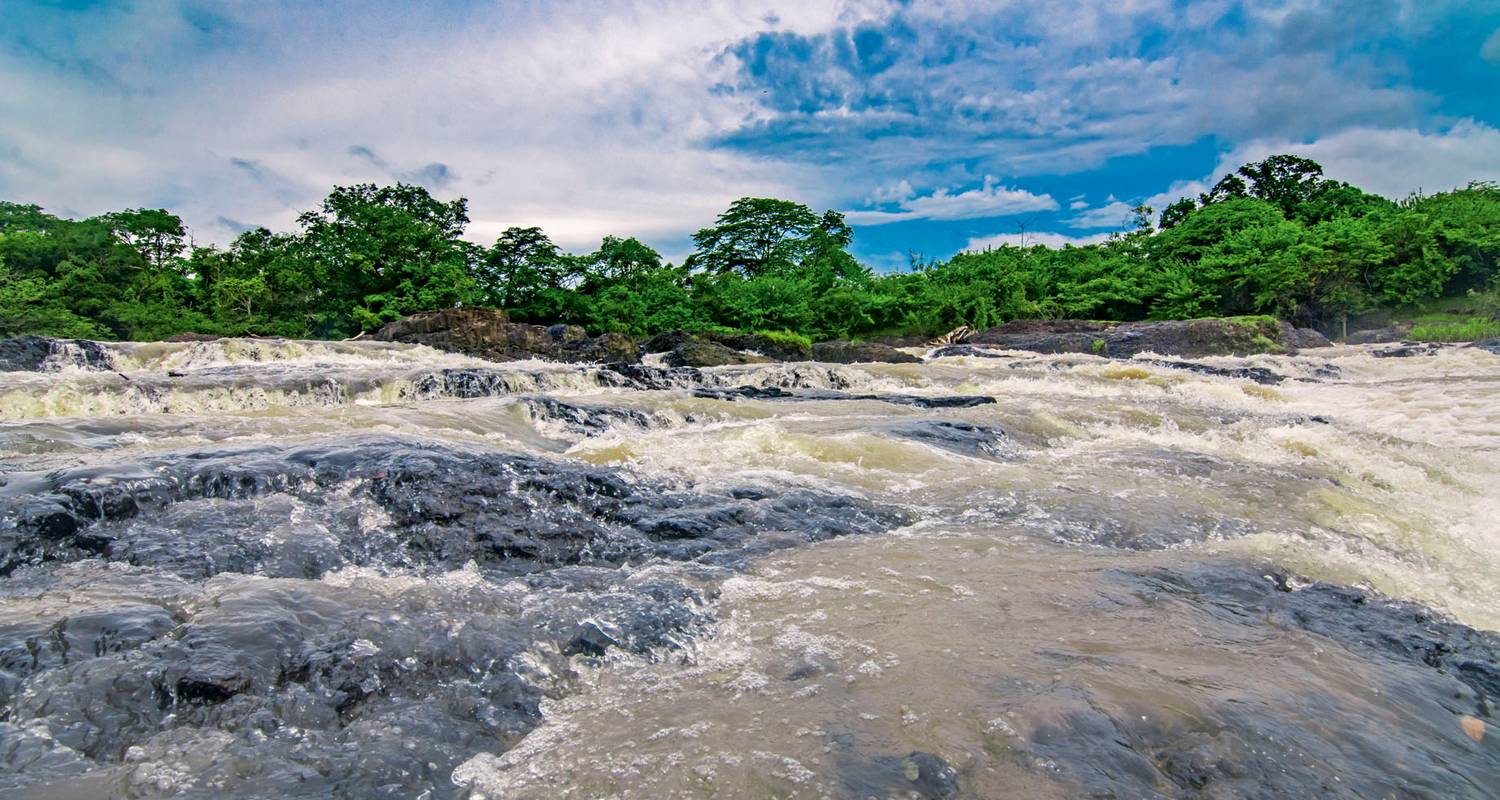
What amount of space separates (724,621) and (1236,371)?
16.8 metres

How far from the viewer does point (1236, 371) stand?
1529 cm

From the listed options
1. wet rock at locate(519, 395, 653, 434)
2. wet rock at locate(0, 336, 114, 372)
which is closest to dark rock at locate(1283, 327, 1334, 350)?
wet rock at locate(519, 395, 653, 434)

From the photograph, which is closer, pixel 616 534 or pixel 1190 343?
pixel 616 534

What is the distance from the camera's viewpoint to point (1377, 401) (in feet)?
36.1

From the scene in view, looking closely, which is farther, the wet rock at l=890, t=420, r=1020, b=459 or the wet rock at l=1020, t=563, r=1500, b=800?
the wet rock at l=890, t=420, r=1020, b=459

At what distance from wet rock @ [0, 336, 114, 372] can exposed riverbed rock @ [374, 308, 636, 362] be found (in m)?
8.43

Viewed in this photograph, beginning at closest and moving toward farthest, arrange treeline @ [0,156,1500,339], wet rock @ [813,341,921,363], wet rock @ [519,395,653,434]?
wet rock @ [519,395,653,434] < wet rock @ [813,341,921,363] < treeline @ [0,156,1500,339]

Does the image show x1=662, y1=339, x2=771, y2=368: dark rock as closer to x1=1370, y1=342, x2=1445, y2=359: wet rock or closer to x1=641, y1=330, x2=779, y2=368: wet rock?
x1=641, y1=330, x2=779, y2=368: wet rock

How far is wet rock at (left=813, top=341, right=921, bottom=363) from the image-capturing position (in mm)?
21609

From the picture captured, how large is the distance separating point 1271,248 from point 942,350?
17.0 meters

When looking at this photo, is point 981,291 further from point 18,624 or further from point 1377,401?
point 18,624

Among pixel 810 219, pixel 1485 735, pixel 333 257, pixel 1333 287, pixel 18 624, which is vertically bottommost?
pixel 1485 735

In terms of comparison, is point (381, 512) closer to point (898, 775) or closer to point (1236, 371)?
point (898, 775)

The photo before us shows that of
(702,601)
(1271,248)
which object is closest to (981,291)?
(1271,248)
